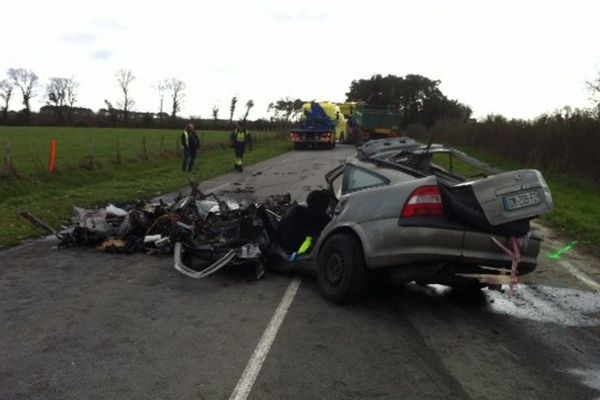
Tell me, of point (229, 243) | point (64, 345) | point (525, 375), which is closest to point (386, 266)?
point (525, 375)

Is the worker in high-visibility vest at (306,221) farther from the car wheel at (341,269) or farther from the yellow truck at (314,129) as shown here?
the yellow truck at (314,129)

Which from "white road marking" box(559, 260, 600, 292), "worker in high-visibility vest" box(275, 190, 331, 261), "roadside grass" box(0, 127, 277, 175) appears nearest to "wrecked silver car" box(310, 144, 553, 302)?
"worker in high-visibility vest" box(275, 190, 331, 261)

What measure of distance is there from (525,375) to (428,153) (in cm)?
274

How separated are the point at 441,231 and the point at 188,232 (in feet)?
11.6

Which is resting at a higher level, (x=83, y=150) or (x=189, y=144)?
(x=189, y=144)

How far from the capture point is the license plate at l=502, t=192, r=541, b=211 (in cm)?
507

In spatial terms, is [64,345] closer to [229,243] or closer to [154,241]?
[229,243]

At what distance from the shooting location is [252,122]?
58.8 meters

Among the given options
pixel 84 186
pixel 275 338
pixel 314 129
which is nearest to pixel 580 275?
pixel 275 338

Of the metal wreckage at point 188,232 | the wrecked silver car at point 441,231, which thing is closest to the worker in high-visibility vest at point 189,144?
the metal wreckage at point 188,232

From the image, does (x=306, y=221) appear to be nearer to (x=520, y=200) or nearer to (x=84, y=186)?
(x=520, y=200)

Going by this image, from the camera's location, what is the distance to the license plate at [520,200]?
507cm

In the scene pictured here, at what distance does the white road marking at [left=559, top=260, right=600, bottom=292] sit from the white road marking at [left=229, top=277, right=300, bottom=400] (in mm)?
3597

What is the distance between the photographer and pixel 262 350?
4.62 m
